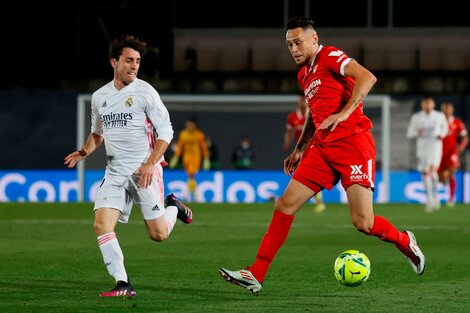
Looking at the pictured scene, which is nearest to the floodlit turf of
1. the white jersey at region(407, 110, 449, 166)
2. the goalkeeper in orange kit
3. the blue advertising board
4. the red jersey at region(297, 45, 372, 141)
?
the red jersey at region(297, 45, 372, 141)

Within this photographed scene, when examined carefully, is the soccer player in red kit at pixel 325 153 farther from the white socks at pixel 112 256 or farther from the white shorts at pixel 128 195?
the white shorts at pixel 128 195

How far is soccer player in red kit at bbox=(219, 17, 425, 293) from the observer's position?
8.30 m

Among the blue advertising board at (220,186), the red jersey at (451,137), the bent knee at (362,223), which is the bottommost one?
the blue advertising board at (220,186)

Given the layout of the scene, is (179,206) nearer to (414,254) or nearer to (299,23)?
(414,254)

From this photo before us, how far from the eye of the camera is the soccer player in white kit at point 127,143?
839cm

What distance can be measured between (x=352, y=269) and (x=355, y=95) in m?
1.38

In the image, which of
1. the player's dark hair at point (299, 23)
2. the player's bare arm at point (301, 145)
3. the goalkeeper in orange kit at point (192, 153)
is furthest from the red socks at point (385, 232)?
→ the goalkeeper in orange kit at point (192, 153)

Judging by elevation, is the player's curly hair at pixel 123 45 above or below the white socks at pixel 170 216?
above

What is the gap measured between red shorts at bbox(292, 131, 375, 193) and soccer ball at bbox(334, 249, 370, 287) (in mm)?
555

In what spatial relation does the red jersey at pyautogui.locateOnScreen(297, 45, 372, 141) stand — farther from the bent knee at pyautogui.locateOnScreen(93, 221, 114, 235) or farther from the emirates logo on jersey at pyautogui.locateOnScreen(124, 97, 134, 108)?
the bent knee at pyautogui.locateOnScreen(93, 221, 114, 235)

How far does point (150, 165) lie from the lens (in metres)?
8.34

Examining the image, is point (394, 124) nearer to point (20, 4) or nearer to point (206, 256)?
point (20, 4)

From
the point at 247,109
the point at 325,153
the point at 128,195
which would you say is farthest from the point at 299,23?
the point at 247,109

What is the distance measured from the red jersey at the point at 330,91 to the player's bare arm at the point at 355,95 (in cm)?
21
